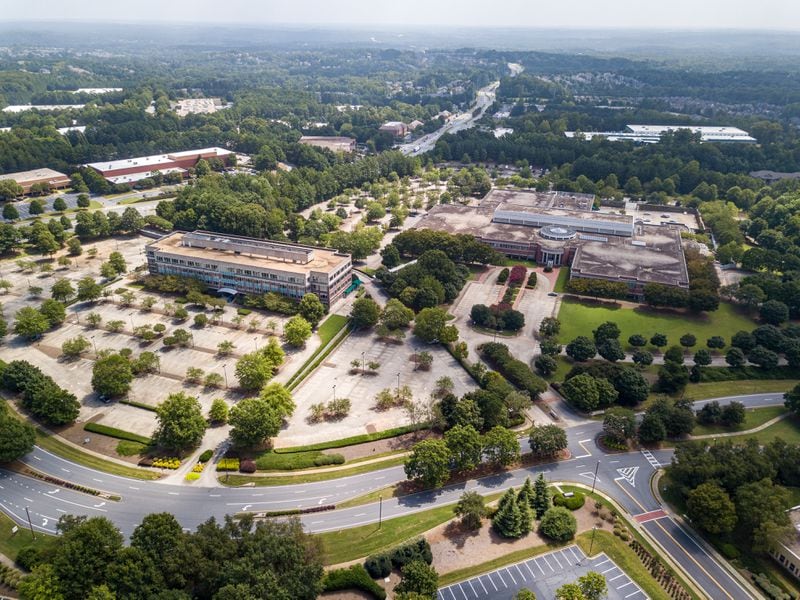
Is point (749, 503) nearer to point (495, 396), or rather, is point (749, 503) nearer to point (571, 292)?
point (495, 396)

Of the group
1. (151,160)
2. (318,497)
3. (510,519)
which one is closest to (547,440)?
(510,519)

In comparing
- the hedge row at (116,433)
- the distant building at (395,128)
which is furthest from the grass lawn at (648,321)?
the distant building at (395,128)

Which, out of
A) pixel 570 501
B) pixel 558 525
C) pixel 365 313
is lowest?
pixel 570 501

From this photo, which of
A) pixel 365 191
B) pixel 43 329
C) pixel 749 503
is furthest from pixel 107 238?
pixel 749 503

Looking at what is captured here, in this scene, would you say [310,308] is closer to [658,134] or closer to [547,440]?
[547,440]

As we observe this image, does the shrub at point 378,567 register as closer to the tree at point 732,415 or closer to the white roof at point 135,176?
the tree at point 732,415

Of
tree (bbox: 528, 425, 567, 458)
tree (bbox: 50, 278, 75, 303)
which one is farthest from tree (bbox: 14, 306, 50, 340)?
tree (bbox: 528, 425, 567, 458)

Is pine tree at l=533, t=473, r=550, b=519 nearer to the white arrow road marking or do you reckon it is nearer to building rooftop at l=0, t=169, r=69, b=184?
the white arrow road marking
